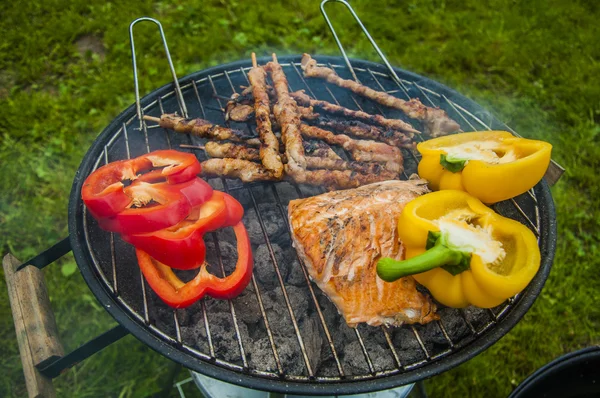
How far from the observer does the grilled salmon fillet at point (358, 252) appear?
237 cm

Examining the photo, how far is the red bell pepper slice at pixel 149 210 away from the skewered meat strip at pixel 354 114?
126cm

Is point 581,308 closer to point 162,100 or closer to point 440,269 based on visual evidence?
point 440,269

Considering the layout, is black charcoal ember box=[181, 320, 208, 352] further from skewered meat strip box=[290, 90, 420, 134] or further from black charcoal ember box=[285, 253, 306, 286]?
skewered meat strip box=[290, 90, 420, 134]

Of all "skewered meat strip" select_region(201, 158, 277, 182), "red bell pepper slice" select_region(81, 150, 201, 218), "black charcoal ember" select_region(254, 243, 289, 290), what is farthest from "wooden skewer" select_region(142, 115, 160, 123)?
"black charcoal ember" select_region(254, 243, 289, 290)

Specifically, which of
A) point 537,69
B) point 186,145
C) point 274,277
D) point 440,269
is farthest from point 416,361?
point 537,69

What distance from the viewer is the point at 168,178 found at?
2.71 meters

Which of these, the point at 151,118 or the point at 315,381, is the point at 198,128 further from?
the point at 315,381

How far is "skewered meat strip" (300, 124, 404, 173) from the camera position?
3078mm

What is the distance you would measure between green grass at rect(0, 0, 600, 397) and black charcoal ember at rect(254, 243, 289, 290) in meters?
1.79

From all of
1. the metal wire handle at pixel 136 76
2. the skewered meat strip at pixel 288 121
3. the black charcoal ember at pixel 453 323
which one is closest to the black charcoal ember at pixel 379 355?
the black charcoal ember at pixel 453 323

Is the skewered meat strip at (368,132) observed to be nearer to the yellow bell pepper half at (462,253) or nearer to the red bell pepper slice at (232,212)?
the yellow bell pepper half at (462,253)

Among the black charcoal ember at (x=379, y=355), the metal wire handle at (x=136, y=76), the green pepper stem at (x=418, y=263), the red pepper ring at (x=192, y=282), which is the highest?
the metal wire handle at (x=136, y=76)

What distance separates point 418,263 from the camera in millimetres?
2139

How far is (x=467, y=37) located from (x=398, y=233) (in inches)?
202
